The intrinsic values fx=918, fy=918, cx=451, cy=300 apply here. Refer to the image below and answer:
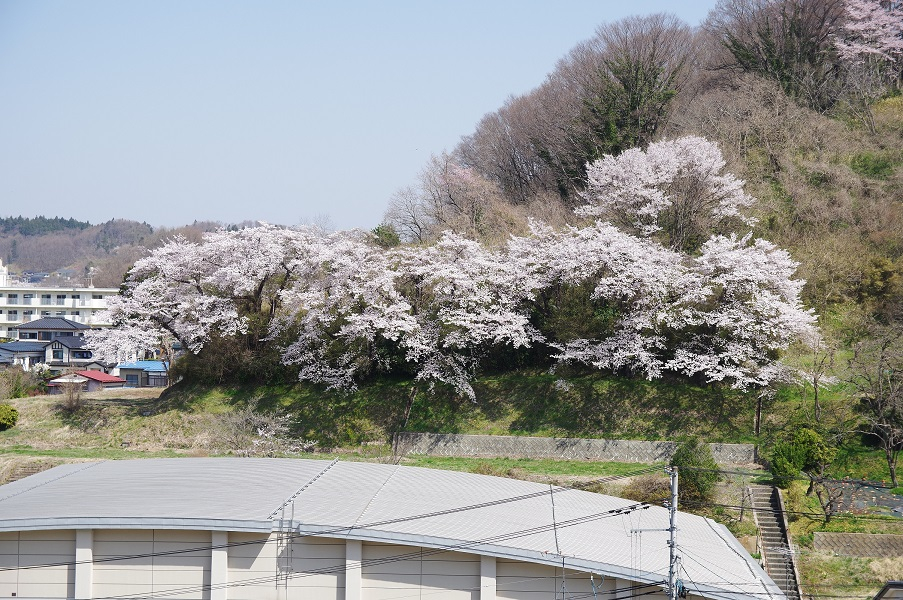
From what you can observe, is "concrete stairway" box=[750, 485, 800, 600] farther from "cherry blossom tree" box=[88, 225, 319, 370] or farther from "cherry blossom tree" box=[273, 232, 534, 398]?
"cherry blossom tree" box=[88, 225, 319, 370]

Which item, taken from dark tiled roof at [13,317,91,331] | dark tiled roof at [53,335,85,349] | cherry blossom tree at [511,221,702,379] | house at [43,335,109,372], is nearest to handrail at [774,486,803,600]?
cherry blossom tree at [511,221,702,379]

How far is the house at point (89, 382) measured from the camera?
157 feet

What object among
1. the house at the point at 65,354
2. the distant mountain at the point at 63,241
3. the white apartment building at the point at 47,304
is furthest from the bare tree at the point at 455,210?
the distant mountain at the point at 63,241

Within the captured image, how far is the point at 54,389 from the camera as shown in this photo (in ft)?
159

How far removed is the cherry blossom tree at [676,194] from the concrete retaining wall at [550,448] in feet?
30.2

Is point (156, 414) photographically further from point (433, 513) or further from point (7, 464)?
point (433, 513)

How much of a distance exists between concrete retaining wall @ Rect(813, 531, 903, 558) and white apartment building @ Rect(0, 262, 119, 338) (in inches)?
2884

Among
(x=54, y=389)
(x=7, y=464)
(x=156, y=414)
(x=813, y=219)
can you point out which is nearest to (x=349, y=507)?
(x=7, y=464)

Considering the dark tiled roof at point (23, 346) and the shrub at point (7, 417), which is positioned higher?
the dark tiled roof at point (23, 346)

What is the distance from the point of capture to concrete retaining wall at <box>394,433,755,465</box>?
27484mm

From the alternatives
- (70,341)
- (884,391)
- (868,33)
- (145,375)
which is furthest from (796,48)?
(70,341)

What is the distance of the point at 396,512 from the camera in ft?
59.2

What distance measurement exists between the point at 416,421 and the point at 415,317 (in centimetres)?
378

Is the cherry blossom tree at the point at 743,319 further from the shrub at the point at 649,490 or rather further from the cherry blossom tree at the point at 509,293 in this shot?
the shrub at the point at 649,490
